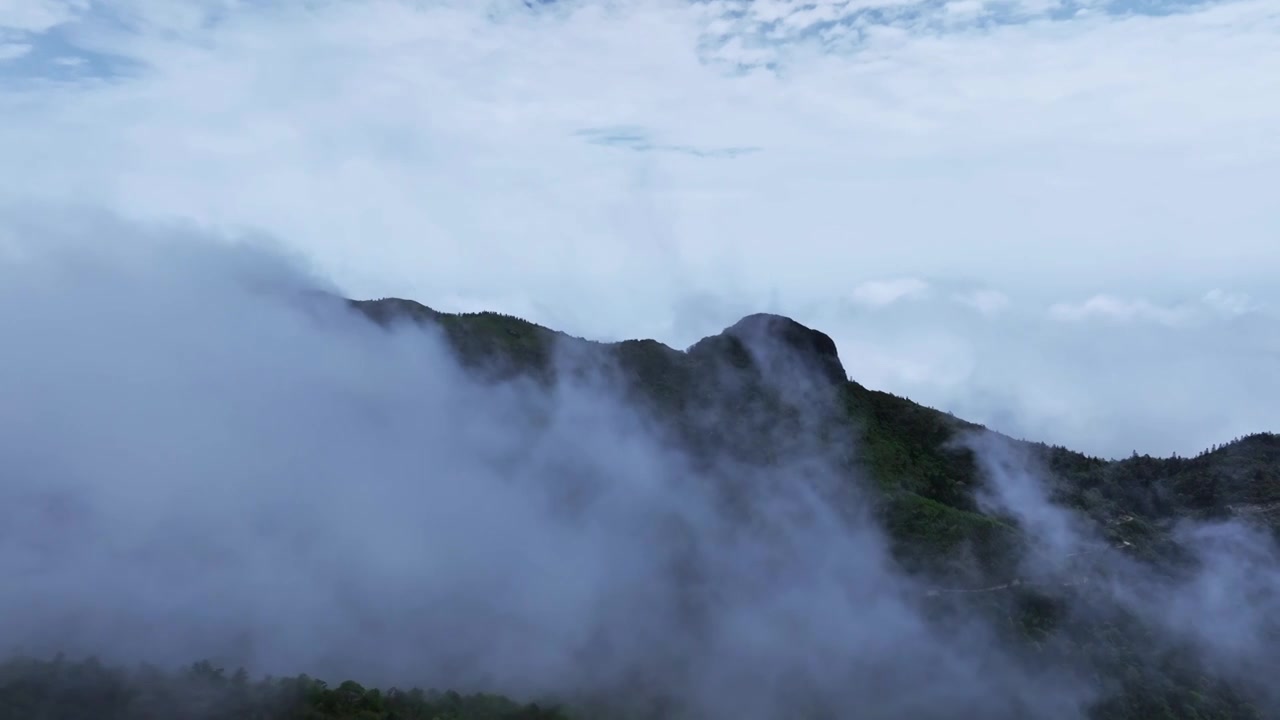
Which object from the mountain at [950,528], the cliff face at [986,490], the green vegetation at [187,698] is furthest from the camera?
the cliff face at [986,490]

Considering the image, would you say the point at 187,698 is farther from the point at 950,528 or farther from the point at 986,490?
the point at 986,490

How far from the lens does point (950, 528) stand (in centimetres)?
8888

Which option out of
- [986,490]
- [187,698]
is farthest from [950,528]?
[187,698]

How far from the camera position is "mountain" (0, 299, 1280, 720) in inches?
2421

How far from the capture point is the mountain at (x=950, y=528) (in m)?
61.5

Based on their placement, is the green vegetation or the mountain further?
the mountain

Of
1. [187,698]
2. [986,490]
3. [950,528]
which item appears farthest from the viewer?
[986,490]

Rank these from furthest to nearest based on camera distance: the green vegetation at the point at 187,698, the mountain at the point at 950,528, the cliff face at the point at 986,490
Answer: the cliff face at the point at 986,490 → the mountain at the point at 950,528 → the green vegetation at the point at 187,698

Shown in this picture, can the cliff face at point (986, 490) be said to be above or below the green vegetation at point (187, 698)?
above

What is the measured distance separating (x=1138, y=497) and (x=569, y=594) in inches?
2254

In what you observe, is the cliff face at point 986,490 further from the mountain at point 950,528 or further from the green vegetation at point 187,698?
the green vegetation at point 187,698

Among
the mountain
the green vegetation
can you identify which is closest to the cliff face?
the mountain

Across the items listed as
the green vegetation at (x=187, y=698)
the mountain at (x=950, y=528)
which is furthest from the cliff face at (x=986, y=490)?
the green vegetation at (x=187, y=698)

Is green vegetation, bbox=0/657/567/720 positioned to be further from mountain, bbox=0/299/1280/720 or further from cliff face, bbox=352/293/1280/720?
cliff face, bbox=352/293/1280/720
